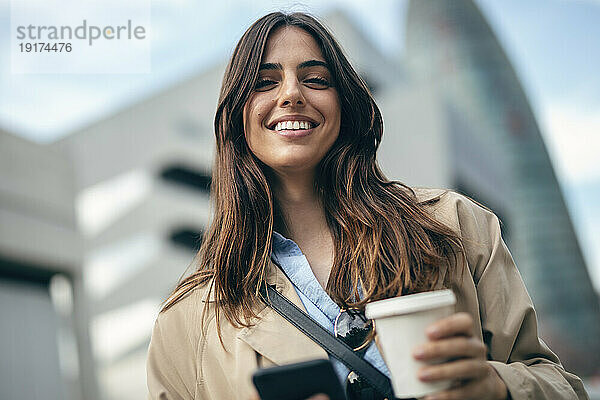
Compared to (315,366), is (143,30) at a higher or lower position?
higher

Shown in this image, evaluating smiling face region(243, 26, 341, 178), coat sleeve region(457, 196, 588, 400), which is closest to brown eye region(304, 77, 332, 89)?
smiling face region(243, 26, 341, 178)

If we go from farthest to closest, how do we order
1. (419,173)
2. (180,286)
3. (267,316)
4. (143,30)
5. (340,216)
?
(419,173) < (143,30) < (180,286) < (340,216) < (267,316)

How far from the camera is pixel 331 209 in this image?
214cm

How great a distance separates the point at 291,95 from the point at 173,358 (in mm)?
868

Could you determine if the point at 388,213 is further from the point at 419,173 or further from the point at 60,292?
the point at 419,173

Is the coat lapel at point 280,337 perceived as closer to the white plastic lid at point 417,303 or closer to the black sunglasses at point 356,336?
the black sunglasses at point 356,336

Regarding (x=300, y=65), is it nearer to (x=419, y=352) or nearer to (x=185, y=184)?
(x=419, y=352)

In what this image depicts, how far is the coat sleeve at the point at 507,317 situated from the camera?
1.72m

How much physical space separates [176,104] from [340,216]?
29.9m

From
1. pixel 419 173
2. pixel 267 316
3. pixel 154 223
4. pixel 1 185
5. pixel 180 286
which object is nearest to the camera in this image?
pixel 267 316

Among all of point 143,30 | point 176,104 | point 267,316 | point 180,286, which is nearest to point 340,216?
point 267,316

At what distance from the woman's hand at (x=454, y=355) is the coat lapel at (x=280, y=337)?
500mm

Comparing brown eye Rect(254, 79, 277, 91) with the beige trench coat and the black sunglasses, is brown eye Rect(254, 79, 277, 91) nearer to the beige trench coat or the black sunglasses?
the beige trench coat

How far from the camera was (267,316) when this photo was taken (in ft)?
6.40
